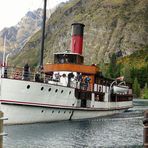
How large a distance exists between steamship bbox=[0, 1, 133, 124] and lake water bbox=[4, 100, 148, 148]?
3.86 feet

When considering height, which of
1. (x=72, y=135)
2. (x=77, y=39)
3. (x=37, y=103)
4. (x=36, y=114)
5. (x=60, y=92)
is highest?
(x=77, y=39)

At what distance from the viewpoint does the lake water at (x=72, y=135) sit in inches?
928

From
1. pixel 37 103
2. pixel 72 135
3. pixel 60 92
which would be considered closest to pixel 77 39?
pixel 60 92

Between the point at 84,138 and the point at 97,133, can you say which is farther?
the point at 97,133

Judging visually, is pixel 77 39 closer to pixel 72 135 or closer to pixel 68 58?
pixel 68 58

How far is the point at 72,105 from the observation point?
115ft

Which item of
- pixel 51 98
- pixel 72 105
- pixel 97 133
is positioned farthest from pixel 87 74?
pixel 97 133

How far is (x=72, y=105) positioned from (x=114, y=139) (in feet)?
30.0

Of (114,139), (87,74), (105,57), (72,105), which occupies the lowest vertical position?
(114,139)

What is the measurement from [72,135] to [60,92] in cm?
652

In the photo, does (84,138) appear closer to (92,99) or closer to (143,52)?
(92,99)

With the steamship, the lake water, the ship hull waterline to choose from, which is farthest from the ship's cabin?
the lake water

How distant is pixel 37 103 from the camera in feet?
101

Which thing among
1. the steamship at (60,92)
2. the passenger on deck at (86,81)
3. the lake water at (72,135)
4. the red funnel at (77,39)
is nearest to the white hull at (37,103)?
the steamship at (60,92)
